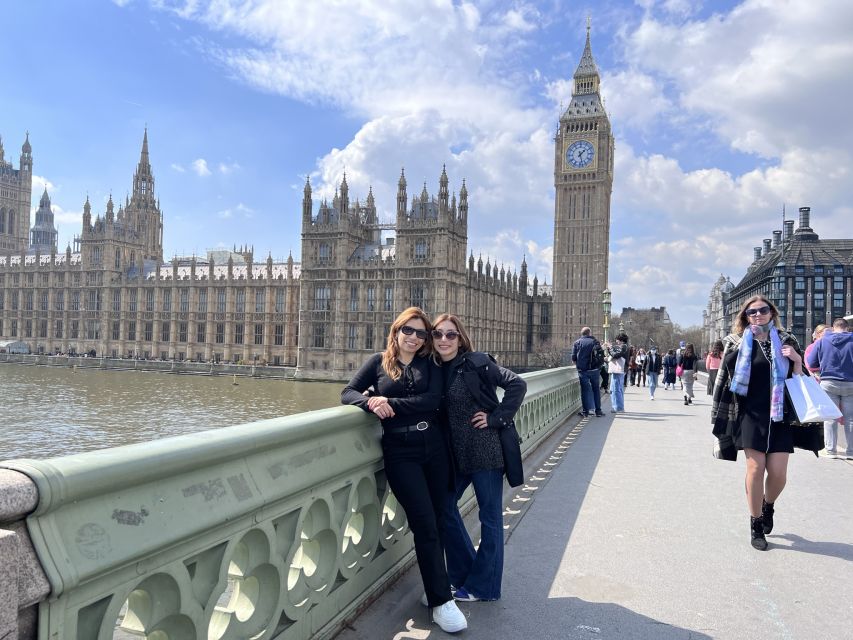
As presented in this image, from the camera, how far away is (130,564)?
233 cm

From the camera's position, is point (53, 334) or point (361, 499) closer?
point (361, 499)

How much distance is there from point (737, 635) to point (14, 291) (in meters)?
105

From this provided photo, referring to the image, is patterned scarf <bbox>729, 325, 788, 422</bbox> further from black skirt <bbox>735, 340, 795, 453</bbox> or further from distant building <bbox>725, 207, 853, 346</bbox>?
distant building <bbox>725, 207, 853, 346</bbox>

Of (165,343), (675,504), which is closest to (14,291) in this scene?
(165,343)

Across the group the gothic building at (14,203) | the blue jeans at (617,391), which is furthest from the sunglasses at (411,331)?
the gothic building at (14,203)

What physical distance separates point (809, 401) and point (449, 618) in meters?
3.55

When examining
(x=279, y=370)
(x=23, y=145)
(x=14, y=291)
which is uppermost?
(x=23, y=145)

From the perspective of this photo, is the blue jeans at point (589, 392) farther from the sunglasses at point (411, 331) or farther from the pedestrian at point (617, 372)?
the sunglasses at point (411, 331)

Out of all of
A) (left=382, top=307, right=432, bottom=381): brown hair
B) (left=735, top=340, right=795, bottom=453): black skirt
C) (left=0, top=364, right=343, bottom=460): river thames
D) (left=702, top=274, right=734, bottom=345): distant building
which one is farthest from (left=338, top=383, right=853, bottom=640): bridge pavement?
(left=702, top=274, right=734, bottom=345): distant building

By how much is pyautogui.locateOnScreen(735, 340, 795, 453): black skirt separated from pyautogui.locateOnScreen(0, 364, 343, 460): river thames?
19.1 meters

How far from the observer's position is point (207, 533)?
8.89 ft

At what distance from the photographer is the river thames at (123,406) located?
23.7m

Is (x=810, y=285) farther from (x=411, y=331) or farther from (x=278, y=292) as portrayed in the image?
(x=411, y=331)

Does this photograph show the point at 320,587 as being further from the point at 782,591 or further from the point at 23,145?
the point at 23,145
